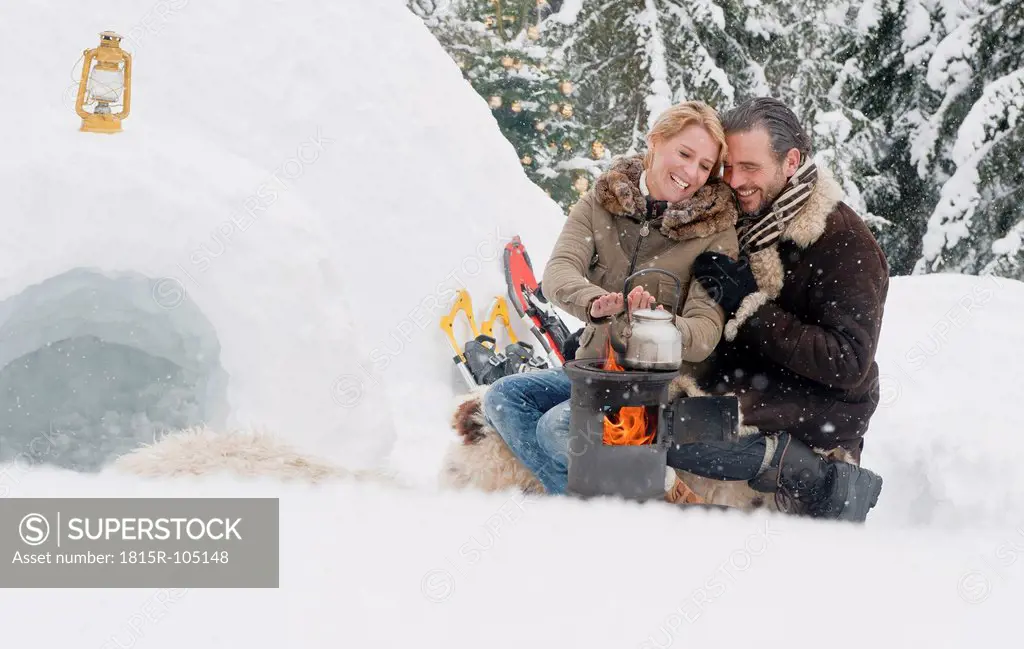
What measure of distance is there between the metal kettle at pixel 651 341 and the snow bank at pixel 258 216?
6.52 feet

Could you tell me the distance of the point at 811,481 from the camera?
8.54 ft

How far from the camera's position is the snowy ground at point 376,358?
170 cm

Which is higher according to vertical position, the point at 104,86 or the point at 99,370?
the point at 104,86

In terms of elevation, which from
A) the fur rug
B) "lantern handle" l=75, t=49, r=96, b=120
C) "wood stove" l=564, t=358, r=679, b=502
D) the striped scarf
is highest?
"lantern handle" l=75, t=49, r=96, b=120

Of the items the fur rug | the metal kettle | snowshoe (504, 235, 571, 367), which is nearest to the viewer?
the metal kettle

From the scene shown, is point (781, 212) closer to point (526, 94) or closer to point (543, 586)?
point (543, 586)

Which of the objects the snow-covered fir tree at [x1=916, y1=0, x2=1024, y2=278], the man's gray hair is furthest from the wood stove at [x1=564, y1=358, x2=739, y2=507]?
the snow-covered fir tree at [x1=916, y1=0, x2=1024, y2=278]

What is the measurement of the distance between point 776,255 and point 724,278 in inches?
7.4

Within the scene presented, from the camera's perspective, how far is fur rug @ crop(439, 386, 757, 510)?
2.78 metres

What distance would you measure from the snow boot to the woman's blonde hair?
33.6 inches

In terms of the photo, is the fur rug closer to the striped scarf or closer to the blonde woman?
the blonde woman

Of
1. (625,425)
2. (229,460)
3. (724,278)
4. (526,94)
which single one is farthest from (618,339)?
(526,94)

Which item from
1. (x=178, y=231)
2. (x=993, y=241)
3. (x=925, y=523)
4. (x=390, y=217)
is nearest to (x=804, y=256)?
(x=925, y=523)

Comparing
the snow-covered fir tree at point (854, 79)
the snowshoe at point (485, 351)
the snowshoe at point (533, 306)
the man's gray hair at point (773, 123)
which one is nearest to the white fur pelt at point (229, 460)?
the man's gray hair at point (773, 123)
